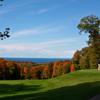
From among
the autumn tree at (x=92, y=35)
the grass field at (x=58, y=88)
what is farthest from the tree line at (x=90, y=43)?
the grass field at (x=58, y=88)

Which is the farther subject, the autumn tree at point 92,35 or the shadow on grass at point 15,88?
the autumn tree at point 92,35

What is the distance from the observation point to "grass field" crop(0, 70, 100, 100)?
86.8 ft

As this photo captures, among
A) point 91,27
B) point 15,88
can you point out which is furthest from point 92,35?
point 15,88

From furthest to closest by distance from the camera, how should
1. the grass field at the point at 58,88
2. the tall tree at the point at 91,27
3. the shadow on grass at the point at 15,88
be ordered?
the tall tree at the point at 91,27
the shadow on grass at the point at 15,88
the grass field at the point at 58,88

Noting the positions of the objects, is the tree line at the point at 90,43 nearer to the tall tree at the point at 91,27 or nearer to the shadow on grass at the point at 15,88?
→ the tall tree at the point at 91,27

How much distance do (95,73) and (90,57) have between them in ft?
146

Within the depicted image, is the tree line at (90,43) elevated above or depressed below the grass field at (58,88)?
above

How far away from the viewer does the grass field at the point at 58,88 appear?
86.8 feet

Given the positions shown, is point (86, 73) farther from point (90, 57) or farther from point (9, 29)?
point (90, 57)

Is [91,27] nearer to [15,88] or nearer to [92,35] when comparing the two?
[92,35]

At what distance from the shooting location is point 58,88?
34406 mm

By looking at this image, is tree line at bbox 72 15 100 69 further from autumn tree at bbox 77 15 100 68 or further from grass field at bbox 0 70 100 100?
grass field at bbox 0 70 100 100

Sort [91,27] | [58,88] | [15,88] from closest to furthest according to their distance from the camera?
[58,88] < [15,88] < [91,27]

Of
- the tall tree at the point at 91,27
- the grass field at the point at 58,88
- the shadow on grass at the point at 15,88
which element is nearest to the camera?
the grass field at the point at 58,88
